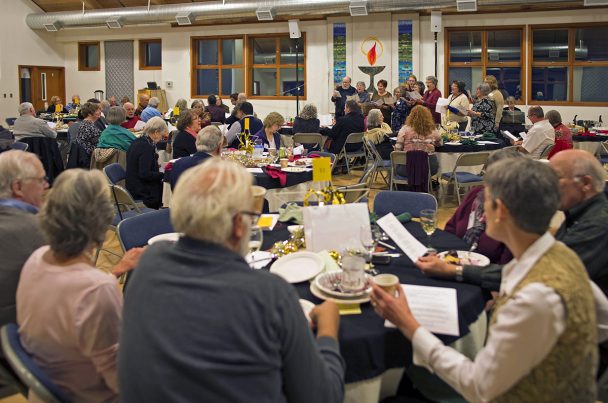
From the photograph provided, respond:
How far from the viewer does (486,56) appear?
1289cm

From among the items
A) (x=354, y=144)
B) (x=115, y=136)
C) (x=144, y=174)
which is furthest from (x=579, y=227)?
(x=354, y=144)

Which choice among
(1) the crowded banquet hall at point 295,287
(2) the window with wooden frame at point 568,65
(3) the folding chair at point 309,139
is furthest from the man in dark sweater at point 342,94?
(1) the crowded banquet hall at point 295,287

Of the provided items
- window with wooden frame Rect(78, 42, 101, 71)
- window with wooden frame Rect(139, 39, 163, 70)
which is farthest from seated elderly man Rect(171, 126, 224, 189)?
window with wooden frame Rect(78, 42, 101, 71)

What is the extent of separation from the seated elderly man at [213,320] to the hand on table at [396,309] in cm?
42

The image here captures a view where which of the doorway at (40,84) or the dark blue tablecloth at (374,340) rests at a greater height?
the doorway at (40,84)

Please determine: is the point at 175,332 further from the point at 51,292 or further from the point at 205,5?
the point at 205,5

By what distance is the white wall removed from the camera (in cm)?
1486

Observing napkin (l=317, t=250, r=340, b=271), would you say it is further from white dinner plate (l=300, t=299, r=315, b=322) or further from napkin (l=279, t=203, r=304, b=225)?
napkin (l=279, t=203, r=304, b=225)

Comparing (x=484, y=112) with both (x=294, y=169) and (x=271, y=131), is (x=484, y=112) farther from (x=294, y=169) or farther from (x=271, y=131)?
(x=294, y=169)

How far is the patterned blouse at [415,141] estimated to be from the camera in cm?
679

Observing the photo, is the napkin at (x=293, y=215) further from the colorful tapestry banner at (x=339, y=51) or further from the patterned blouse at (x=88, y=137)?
the colorful tapestry banner at (x=339, y=51)

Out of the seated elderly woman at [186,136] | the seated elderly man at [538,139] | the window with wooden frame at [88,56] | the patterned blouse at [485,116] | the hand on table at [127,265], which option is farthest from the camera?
the window with wooden frame at [88,56]

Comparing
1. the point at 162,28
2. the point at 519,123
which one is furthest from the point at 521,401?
the point at 162,28

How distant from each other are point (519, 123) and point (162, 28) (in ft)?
31.4
